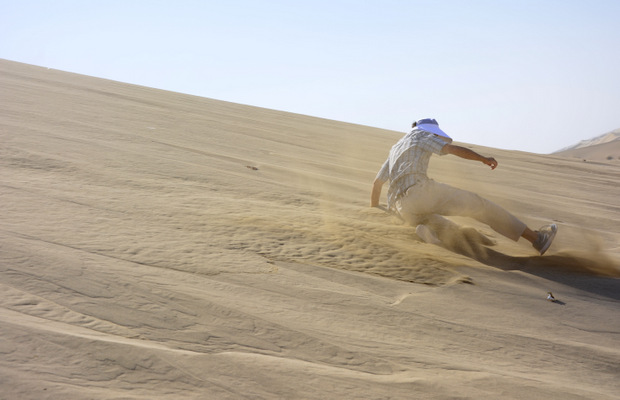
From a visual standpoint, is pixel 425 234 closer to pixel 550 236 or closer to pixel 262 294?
pixel 550 236

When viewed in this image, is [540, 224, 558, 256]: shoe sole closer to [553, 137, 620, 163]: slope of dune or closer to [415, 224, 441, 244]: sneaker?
[415, 224, 441, 244]: sneaker

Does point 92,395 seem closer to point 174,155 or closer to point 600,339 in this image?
point 600,339

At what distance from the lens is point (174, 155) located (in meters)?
7.82

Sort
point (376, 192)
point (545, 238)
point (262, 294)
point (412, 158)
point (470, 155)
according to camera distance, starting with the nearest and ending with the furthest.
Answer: point (262, 294)
point (470, 155)
point (545, 238)
point (412, 158)
point (376, 192)

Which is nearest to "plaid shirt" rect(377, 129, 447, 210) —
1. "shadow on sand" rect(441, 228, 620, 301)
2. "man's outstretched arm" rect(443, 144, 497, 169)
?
"man's outstretched arm" rect(443, 144, 497, 169)

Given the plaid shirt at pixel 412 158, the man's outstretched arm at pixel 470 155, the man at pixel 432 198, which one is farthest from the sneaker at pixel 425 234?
the man's outstretched arm at pixel 470 155

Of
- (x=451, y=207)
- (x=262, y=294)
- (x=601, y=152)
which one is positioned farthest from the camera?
(x=601, y=152)

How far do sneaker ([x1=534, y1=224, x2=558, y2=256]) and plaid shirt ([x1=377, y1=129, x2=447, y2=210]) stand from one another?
1.04 m

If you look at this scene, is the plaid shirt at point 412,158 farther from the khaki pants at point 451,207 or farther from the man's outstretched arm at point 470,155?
the man's outstretched arm at point 470,155

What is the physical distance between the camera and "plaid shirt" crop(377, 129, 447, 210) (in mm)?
4859

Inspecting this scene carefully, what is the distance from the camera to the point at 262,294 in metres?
3.33

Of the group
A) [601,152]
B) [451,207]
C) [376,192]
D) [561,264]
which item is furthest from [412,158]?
[601,152]

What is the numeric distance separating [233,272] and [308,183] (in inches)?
149

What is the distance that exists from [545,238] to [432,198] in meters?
0.95
